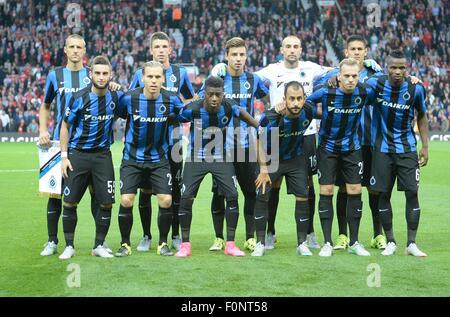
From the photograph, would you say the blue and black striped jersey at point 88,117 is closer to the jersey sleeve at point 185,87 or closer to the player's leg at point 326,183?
the jersey sleeve at point 185,87

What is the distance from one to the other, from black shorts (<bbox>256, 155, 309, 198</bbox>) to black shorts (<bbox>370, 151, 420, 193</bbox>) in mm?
747

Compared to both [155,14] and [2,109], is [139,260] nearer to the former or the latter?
[2,109]

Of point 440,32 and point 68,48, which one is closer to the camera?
point 68,48

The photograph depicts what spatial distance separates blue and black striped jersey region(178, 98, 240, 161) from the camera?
8.55 m

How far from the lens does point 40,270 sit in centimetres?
766

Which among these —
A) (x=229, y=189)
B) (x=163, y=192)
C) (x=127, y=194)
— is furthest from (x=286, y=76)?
(x=127, y=194)

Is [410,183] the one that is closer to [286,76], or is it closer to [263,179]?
[263,179]

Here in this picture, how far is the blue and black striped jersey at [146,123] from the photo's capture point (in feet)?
27.8

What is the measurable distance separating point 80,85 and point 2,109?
23.1 meters

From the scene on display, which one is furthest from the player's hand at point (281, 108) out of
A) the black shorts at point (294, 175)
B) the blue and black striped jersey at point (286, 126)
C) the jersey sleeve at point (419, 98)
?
the jersey sleeve at point (419, 98)

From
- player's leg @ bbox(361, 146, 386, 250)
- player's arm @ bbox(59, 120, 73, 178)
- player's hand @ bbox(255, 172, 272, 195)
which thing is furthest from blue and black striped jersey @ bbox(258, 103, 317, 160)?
player's arm @ bbox(59, 120, 73, 178)

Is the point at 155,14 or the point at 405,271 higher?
the point at 155,14
